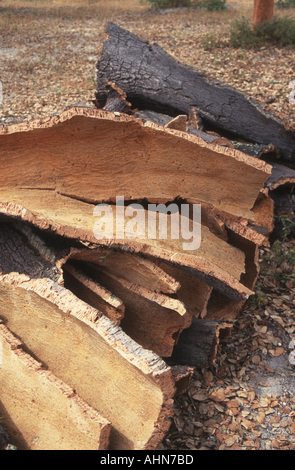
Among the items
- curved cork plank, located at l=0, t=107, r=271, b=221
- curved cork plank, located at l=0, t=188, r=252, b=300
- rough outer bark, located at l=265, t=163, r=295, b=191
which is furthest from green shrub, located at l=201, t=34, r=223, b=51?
curved cork plank, located at l=0, t=188, r=252, b=300

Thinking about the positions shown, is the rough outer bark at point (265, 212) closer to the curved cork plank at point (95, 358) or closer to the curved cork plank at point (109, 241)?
the curved cork plank at point (109, 241)

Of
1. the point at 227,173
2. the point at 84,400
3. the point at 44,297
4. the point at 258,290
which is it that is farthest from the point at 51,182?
the point at 258,290

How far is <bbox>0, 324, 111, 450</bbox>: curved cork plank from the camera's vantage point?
167cm

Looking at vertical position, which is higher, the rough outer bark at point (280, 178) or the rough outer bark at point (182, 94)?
the rough outer bark at point (182, 94)

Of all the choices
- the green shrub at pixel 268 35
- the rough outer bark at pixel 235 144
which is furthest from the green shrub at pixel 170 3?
the rough outer bark at pixel 235 144

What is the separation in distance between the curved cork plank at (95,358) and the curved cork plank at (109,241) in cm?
39

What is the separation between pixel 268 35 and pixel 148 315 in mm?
7225

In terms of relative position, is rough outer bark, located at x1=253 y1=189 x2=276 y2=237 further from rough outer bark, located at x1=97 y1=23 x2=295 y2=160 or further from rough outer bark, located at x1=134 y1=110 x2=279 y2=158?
rough outer bark, located at x1=97 y1=23 x2=295 y2=160

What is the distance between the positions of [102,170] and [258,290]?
1583 mm

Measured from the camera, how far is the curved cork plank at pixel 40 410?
1.67m

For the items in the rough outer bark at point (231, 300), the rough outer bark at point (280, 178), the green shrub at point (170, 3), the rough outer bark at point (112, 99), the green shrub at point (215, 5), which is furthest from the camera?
the green shrub at point (170, 3)

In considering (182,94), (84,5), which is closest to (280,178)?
(182,94)

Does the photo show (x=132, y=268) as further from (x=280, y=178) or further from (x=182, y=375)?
(x=280, y=178)

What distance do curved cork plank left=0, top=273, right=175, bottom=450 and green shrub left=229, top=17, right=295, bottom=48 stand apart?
285 inches
